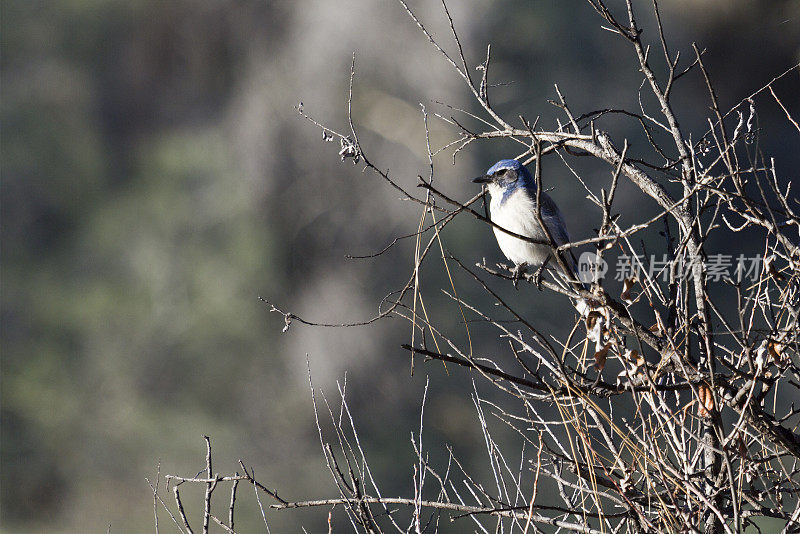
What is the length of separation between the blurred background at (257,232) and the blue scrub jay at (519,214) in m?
6.31

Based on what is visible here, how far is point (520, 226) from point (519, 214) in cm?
7

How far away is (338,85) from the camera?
11891mm

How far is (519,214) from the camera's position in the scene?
12.7 feet

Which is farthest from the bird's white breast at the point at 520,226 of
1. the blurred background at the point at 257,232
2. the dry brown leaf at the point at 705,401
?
the blurred background at the point at 257,232

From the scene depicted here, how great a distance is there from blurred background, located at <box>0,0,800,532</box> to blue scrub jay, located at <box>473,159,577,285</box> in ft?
20.7

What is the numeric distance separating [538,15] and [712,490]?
1071cm

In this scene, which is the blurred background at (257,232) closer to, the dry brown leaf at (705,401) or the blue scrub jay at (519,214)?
the blue scrub jay at (519,214)

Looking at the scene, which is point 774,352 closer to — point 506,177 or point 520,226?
point 520,226

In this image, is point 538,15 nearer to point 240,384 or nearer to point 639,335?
point 240,384

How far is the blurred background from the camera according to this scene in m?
11.1

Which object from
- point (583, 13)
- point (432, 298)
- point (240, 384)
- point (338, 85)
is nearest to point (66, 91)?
point (338, 85)

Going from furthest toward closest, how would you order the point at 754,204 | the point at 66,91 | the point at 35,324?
the point at 66,91 → the point at 35,324 → the point at 754,204

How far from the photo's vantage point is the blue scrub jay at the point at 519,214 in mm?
3855

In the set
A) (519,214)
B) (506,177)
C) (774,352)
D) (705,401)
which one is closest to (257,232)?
(506,177)
